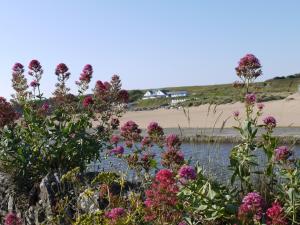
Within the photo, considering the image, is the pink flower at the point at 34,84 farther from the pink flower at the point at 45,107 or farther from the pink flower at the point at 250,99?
the pink flower at the point at 250,99

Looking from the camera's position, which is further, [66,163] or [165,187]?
[66,163]

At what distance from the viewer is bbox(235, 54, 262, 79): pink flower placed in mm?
5602

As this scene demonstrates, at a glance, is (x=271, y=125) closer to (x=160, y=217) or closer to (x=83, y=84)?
(x=160, y=217)

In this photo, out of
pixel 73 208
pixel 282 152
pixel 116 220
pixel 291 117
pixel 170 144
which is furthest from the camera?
pixel 291 117

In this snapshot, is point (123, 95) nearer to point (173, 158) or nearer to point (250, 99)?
point (250, 99)

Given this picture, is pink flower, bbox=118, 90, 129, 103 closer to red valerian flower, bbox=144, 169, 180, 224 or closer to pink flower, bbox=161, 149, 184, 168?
pink flower, bbox=161, 149, 184, 168

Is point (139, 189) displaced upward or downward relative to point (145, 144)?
downward

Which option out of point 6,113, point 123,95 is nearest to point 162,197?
point 123,95

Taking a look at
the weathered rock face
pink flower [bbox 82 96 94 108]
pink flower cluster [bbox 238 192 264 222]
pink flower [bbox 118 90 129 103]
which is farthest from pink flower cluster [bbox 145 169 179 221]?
pink flower [bbox 82 96 94 108]

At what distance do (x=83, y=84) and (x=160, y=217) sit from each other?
3.93 metres

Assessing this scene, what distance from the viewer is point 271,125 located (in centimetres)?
535

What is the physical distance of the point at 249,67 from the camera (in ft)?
18.5

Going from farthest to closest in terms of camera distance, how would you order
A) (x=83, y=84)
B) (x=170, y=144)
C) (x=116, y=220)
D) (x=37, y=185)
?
1. (x=83, y=84)
2. (x=37, y=185)
3. (x=170, y=144)
4. (x=116, y=220)

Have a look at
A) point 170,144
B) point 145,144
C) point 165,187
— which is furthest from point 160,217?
point 145,144
